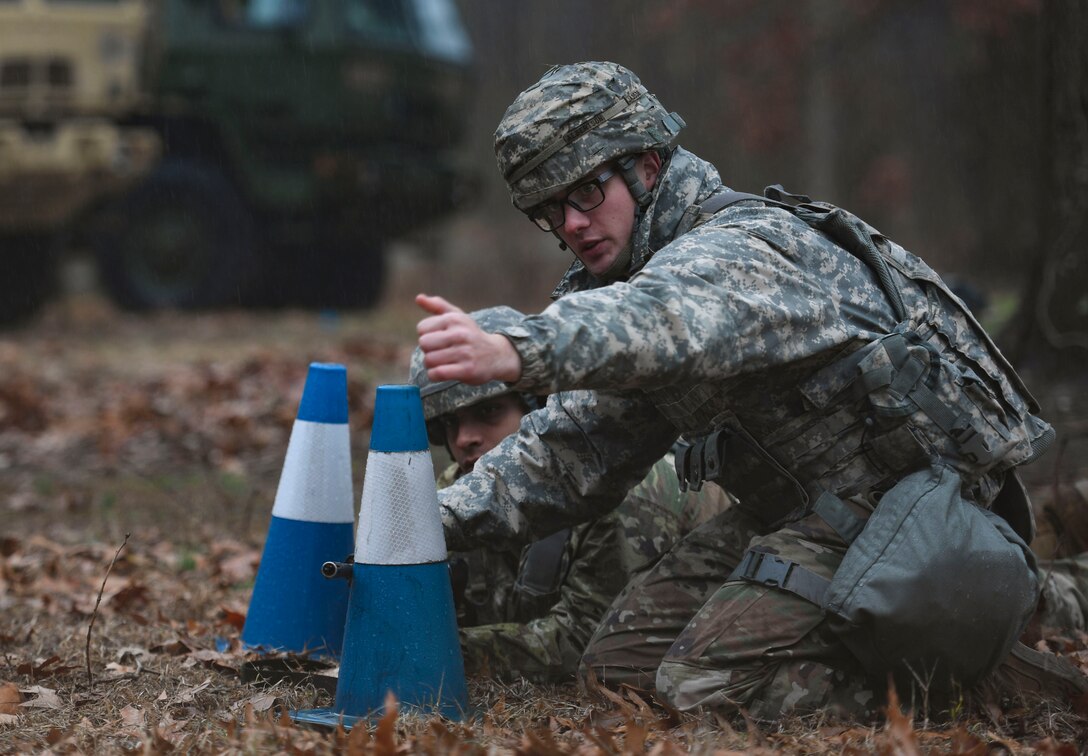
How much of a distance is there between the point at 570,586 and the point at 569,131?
134 cm

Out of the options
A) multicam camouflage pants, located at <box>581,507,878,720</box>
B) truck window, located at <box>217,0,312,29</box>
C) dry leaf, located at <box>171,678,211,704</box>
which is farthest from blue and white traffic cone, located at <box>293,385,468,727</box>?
truck window, located at <box>217,0,312,29</box>

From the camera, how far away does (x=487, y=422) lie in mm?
4676

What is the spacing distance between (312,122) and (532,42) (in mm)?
17614

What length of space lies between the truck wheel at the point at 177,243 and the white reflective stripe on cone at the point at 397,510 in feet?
36.6

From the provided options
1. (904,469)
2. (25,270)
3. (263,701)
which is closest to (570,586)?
(263,701)

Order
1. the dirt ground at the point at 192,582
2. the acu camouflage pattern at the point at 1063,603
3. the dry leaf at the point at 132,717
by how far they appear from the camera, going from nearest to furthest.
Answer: the dirt ground at the point at 192,582, the dry leaf at the point at 132,717, the acu camouflage pattern at the point at 1063,603

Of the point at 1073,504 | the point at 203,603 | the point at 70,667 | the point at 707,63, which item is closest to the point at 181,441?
the point at 203,603

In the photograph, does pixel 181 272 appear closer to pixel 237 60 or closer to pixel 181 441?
pixel 237 60

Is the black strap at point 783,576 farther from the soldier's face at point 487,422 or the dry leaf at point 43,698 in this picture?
the dry leaf at point 43,698

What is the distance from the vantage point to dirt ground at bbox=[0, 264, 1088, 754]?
10.8ft

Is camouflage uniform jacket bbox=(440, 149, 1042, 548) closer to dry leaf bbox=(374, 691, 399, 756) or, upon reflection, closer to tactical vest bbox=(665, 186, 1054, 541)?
tactical vest bbox=(665, 186, 1054, 541)

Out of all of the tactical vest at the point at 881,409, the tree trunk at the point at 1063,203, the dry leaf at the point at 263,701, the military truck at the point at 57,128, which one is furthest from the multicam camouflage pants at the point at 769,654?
the military truck at the point at 57,128

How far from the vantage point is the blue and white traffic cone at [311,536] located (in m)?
4.27

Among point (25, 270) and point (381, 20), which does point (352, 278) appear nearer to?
point (381, 20)
